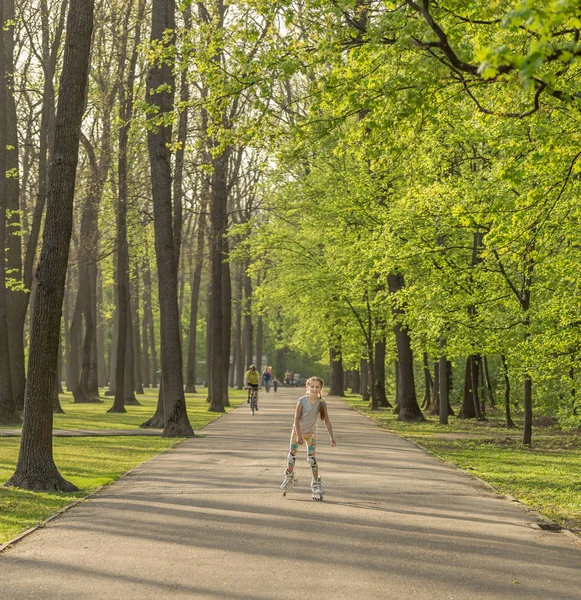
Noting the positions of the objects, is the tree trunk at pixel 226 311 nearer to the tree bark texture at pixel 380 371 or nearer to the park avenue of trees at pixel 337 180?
the park avenue of trees at pixel 337 180

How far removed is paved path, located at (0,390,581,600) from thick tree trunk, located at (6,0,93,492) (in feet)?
3.59

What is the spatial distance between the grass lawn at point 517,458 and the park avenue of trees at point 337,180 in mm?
1003

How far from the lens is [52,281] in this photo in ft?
43.3

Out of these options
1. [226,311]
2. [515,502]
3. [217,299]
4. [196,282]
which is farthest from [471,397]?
[515,502]

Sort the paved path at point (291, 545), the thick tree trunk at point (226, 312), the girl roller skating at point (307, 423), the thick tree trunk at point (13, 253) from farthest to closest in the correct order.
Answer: the thick tree trunk at point (226, 312), the thick tree trunk at point (13, 253), the girl roller skating at point (307, 423), the paved path at point (291, 545)

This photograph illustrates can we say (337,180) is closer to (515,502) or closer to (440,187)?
(440,187)

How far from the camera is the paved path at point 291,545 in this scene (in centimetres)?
708

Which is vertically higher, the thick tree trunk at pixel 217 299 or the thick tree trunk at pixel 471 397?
the thick tree trunk at pixel 217 299

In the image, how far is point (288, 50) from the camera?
12.1 meters

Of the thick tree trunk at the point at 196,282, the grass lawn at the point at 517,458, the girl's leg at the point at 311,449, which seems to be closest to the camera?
the girl's leg at the point at 311,449

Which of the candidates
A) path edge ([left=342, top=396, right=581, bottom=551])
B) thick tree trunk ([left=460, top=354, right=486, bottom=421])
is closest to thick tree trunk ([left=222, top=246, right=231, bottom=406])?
thick tree trunk ([left=460, top=354, right=486, bottom=421])

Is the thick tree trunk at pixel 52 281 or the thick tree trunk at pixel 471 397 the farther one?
the thick tree trunk at pixel 471 397

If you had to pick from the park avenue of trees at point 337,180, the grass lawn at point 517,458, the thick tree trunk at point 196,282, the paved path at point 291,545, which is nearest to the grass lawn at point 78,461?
the paved path at point 291,545

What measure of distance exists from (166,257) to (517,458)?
10.1 metres
